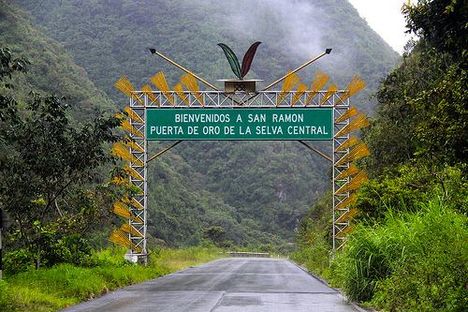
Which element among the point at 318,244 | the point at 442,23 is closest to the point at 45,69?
the point at 318,244

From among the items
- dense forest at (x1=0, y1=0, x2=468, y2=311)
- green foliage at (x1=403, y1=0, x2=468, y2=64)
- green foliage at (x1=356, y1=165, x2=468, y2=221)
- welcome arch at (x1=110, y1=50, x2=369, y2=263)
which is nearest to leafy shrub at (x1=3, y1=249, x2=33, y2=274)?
dense forest at (x1=0, y1=0, x2=468, y2=311)

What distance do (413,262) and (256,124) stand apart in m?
17.5

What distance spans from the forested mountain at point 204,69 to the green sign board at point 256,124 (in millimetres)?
34348

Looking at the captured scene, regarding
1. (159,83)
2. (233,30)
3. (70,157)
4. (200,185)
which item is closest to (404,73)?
(159,83)

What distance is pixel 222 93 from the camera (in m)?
30.4

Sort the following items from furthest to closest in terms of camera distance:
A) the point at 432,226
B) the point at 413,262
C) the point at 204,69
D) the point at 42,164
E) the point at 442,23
Result: 1. the point at 204,69
2. the point at 42,164
3. the point at 442,23
4. the point at 413,262
5. the point at 432,226

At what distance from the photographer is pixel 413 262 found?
41.4 ft

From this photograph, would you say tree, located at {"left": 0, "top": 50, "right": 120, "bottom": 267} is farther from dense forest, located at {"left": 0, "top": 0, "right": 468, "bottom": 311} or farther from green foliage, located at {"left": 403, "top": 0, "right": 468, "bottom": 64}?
green foliage, located at {"left": 403, "top": 0, "right": 468, "bottom": 64}

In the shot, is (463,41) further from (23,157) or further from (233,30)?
(233,30)

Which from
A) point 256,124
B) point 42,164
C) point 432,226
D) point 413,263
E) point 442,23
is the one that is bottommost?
point 413,263

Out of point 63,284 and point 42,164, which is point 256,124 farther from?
point 63,284

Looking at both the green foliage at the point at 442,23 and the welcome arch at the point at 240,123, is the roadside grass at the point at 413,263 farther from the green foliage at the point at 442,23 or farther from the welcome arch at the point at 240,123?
the welcome arch at the point at 240,123

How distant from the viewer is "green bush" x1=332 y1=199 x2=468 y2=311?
33.8ft

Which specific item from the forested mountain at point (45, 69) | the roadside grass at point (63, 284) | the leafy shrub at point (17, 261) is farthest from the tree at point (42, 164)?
the forested mountain at point (45, 69)
